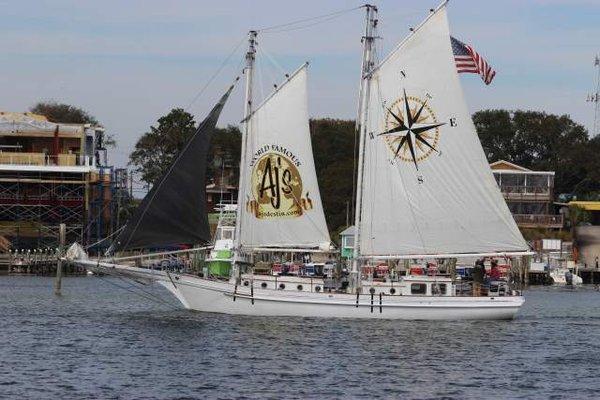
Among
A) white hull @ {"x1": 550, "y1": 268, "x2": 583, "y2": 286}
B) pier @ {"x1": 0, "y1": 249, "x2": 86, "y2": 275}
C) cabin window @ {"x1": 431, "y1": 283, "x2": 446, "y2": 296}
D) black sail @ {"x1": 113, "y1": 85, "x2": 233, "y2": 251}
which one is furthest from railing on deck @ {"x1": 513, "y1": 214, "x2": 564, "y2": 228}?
black sail @ {"x1": 113, "y1": 85, "x2": 233, "y2": 251}

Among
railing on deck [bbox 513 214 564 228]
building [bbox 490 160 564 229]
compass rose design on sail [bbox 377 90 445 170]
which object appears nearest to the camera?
compass rose design on sail [bbox 377 90 445 170]

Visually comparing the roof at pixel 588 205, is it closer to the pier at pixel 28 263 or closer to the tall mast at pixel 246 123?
the pier at pixel 28 263

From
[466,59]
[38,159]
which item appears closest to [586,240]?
[38,159]

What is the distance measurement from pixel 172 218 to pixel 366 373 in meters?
18.1

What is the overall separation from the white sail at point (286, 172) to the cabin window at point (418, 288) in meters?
4.04

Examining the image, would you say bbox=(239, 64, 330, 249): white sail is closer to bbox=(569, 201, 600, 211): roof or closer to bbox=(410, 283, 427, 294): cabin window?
bbox=(410, 283, 427, 294): cabin window

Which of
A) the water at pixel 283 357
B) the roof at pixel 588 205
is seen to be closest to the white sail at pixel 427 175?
the water at pixel 283 357

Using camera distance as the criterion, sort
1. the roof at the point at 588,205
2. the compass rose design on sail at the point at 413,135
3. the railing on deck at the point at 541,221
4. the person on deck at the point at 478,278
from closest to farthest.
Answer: the person on deck at the point at 478,278
the compass rose design on sail at the point at 413,135
the railing on deck at the point at 541,221
the roof at the point at 588,205

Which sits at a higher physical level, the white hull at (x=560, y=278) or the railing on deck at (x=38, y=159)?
the railing on deck at (x=38, y=159)

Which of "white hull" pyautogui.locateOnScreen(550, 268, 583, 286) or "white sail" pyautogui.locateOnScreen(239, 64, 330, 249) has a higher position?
"white sail" pyautogui.locateOnScreen(239, 64, 330, 249)

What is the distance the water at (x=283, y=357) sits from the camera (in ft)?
140

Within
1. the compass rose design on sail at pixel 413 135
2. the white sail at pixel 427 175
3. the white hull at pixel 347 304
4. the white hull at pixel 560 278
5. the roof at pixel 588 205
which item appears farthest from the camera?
the roof at pixel 588 205

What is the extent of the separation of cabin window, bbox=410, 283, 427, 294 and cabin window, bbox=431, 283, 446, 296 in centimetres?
38

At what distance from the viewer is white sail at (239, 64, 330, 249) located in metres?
63.6
